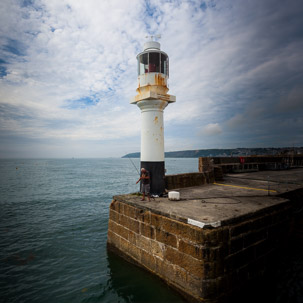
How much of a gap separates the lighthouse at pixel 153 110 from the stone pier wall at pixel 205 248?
1.84 metres

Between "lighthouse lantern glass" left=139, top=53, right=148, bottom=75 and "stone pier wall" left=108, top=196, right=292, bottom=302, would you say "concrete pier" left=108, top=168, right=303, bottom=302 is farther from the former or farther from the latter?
"lighthouse lantern glass" left=139, top=53, right=148, bottom=75

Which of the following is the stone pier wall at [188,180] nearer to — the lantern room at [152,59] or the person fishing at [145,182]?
the person fishing at [145,182]

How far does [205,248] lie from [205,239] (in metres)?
0.20

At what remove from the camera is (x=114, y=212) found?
7230 mm

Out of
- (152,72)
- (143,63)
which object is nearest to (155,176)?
(152,72)

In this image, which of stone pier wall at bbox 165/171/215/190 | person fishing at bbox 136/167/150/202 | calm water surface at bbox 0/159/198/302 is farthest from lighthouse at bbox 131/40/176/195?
calm water surface at bbox 0/159/198/302

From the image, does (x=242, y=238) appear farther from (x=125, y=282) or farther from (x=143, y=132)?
(x=143, y=132)

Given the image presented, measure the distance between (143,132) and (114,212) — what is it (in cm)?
329

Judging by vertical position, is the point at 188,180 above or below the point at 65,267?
above

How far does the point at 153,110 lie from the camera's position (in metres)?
7.72

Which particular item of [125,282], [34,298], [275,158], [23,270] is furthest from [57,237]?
[275,158]

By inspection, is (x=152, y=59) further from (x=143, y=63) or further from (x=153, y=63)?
(x=143, y=63)

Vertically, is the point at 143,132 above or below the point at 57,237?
above

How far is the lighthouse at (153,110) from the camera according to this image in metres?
7.69
